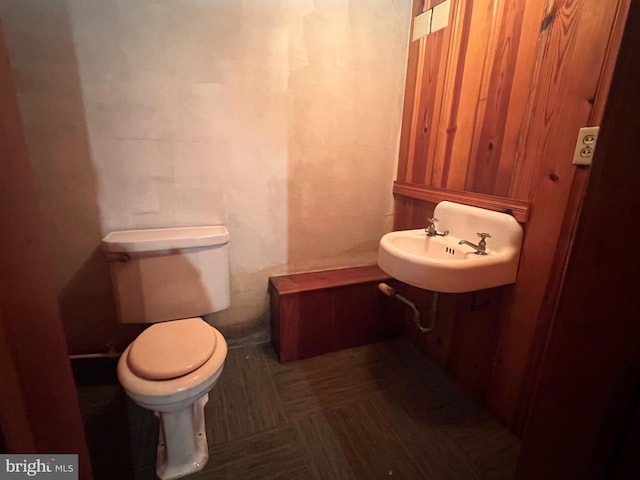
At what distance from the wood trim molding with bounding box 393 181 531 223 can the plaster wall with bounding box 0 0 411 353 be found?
17 centimetres

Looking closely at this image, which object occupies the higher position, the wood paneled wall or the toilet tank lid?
the wood paneled wall

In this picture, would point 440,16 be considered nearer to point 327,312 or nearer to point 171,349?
point 327,312

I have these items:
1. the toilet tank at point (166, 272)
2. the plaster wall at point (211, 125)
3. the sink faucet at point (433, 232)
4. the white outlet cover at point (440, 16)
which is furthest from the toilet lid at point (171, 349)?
the white outlet cover at point (440, 16)

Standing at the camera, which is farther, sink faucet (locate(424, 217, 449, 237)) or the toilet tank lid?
sink faucet (locate(424, 217, 449, 237))

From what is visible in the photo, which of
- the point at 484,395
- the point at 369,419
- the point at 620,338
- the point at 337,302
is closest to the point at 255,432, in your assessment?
the point at 369,419

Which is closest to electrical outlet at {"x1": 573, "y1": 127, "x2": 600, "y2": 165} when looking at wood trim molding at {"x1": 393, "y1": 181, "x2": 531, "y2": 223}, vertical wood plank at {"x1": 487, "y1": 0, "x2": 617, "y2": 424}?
vertical wood plank at {"x1": 487, "y1": 0, "x2": 617, "y2": 424}

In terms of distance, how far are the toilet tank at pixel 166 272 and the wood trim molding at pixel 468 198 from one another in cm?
102

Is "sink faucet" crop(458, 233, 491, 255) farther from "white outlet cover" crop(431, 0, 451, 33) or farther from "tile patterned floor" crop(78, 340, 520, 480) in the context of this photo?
"white outlet cover" crop(431, 0, 451, 33)

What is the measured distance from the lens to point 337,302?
5.59 feet

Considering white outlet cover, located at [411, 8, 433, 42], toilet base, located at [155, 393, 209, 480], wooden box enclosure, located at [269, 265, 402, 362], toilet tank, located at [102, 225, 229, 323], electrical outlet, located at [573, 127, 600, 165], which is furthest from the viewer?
wooden box enclosure, located at [269, 265, 402, 362]

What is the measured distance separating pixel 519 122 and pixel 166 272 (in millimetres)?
1525

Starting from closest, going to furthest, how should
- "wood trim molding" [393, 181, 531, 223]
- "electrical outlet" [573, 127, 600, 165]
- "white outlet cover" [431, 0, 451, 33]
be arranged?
"electrical outlet" [573, 127, 600, 165] → "wood trim molding" [393, 181, 531, 223] → "white outlet cover" [431, 0, 451, 33]

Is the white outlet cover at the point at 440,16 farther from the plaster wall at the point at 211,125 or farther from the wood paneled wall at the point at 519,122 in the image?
the plaster wall at the point at 211,125

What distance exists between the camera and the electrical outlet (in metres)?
0.94
